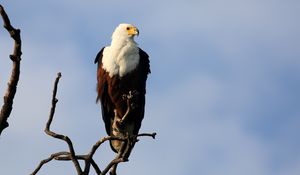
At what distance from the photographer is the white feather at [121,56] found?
8211mm

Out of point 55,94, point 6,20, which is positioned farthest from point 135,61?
point 6,20

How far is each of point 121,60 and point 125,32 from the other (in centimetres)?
61

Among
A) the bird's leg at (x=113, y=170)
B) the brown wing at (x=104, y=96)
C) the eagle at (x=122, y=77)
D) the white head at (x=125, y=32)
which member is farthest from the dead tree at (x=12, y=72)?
the white head at (x=125, y=32)

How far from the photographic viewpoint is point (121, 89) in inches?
324

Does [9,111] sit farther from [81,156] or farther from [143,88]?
[143,88]

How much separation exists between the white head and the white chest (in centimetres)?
23

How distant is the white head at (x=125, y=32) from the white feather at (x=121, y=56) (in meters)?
0.02

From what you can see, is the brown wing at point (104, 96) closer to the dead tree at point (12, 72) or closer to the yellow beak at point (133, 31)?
the yellow beak at point (133, 31)

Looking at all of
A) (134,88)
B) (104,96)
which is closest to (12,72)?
(134,88)

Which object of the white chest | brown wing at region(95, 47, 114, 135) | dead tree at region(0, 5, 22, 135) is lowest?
dead tree at region(0, 5, 22, 135)

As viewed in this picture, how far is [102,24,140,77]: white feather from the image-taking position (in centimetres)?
821

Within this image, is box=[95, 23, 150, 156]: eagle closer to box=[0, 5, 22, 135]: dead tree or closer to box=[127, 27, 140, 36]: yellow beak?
box=[127, 27, 140, 36]: yellow beak

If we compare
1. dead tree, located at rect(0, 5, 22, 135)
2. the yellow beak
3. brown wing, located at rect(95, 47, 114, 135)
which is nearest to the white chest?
brown wing, located at rect(95, 47, 114, 135)

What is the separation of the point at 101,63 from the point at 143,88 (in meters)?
0.64
